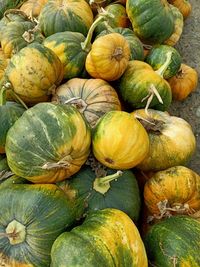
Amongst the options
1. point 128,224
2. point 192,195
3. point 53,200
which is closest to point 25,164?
point 53,200

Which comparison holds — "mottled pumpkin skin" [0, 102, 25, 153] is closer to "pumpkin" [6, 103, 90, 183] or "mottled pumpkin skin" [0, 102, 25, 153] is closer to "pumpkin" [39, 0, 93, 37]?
"pumpkin" [6, 103, 90, 183]

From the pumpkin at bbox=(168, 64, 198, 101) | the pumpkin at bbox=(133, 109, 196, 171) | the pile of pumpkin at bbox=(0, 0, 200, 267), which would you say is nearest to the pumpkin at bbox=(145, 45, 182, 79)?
the pile of pumpkin at bbox=(0, 0, 200, 267)

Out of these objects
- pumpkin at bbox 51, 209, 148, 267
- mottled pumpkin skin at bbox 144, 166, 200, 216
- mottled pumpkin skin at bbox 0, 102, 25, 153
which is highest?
mottled pumpkin skin at bbox 0, 102, 25, 153

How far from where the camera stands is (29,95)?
2396 millimetres

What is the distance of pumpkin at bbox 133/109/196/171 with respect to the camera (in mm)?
2297

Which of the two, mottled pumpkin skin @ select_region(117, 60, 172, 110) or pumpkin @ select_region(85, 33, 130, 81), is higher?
pumpkin @ select_region(85, 33, 130, 81)

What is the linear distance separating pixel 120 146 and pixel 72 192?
0.34m

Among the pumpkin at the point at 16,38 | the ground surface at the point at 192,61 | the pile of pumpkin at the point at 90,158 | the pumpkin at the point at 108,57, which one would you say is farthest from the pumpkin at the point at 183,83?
the pumpkin at the point at 16,38

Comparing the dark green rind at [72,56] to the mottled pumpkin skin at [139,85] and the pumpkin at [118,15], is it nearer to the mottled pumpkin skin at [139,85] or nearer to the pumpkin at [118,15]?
the mottled pumpkin skin at [139,85]

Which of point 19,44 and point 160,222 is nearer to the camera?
point 160,222

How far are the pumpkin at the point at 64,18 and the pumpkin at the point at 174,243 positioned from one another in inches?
62.6

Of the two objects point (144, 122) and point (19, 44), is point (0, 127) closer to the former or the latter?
point (144, 122)

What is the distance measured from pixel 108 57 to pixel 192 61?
145 cm

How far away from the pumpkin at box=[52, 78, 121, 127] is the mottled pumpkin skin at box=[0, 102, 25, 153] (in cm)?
25
